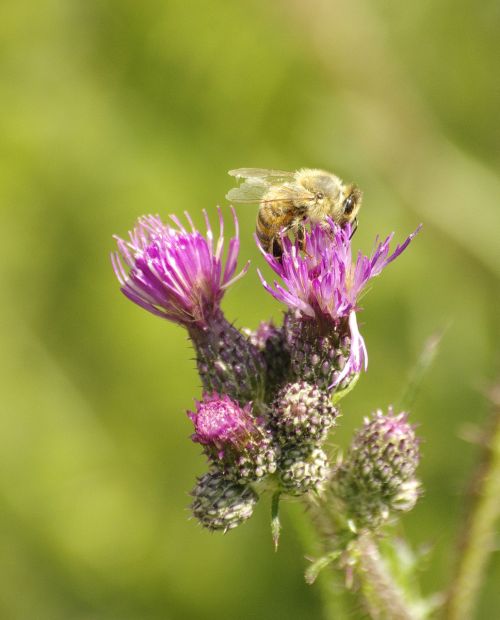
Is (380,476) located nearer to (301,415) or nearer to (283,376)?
(301,415)

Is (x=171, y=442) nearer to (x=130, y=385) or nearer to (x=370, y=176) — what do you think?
(x=130, y=385)

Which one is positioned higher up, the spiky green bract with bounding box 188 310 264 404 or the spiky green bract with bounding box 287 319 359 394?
the spiky green bract with bounding box 287 319 359 394

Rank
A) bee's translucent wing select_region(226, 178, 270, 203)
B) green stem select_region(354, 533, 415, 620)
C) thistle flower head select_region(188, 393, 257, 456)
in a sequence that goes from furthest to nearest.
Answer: bee's translucent wing select_region(226, 178, 270, 203)
green stem select_region(354, 533, 415, 620)
thistle flower head select_region(188, 393, 257, 456)

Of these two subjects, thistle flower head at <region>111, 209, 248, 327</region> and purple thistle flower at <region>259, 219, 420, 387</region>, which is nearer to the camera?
purple thistle flower at <region>259, 219, 420, 387</region>

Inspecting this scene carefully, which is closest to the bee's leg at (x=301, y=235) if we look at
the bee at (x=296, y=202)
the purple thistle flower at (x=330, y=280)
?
the bee at (x=296, y=202)

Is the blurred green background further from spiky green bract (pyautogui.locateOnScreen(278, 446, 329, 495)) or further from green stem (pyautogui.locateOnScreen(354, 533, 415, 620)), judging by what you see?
spiky green bract (pyautogui.locateOnScreen(278, 446, 329, 495))

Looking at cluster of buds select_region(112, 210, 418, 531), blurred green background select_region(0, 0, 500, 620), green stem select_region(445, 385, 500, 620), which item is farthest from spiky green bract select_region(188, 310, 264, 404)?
blurred green background select_region(0, 0, 500, 620)
